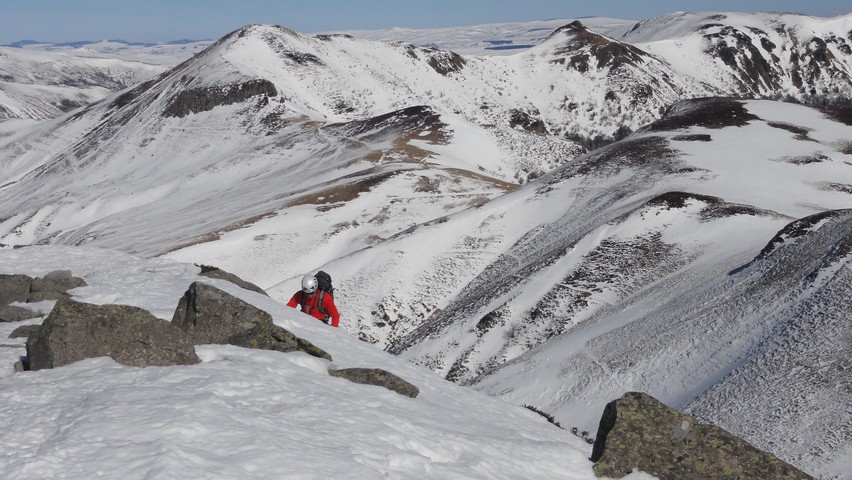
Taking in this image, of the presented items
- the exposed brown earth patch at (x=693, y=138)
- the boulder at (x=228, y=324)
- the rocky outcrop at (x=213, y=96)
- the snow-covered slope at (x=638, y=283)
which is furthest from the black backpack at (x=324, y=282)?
the rocky outcrop at (x=213, y=96)

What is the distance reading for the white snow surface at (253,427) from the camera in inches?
375

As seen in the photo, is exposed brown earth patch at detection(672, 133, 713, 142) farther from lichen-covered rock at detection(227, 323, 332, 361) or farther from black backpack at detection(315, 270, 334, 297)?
lichen-covered rock at detection(227, 323, 332, 361)

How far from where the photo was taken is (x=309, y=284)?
22.0 metres

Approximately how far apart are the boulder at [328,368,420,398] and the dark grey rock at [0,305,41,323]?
8.36 metres

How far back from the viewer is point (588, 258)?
4544cm

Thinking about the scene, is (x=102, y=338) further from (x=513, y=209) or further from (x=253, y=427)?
(x=513, y=209)

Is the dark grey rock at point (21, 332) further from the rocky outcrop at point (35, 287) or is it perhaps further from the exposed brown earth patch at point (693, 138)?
the exposed brown earth patch at point (693, 138)

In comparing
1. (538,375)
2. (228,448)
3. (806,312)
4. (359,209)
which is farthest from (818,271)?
(359,209)

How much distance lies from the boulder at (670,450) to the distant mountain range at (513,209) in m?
9.30

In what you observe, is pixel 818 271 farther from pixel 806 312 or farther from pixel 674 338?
pixel 674 338

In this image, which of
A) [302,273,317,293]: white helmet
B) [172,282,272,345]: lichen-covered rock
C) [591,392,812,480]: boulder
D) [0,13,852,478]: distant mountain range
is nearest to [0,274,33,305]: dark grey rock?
[172,282,272,345]: lichen-covered rock

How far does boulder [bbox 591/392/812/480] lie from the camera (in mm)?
12023

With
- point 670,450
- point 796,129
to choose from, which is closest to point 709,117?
point 796,129

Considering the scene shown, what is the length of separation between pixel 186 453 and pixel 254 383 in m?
3.35
